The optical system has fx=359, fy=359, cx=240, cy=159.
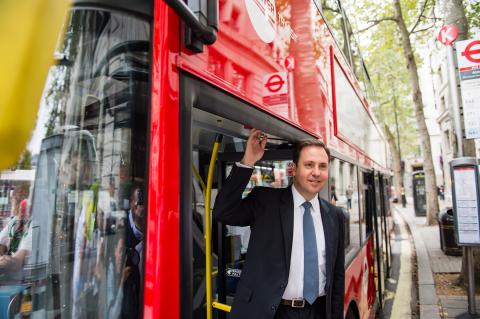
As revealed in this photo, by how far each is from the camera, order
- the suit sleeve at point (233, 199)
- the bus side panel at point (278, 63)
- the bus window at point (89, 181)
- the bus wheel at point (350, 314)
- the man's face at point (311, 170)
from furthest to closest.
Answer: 1. the bus wheel at point (350, 314)
2. the man's face at point (311, 170)
3. the suit sleeve at point (233, 199)
4. the bus side panel at point (278, 63)
5. the bus window at point (89, 181)

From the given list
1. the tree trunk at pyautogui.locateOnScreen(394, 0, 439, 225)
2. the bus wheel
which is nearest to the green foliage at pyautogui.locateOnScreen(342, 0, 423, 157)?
the tree trunk at pyautogui.locateOnScreen(394, 0, 439, 225)

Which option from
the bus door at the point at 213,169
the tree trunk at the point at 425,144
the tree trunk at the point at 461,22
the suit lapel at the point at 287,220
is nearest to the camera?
the bus door at the point at 213,169

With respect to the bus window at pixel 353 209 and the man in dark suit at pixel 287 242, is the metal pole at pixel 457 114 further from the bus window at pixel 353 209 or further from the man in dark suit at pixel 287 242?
the man in dark suit at pixel 287 242

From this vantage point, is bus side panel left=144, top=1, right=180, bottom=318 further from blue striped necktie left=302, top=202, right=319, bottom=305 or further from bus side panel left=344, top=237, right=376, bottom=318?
bus side panel left=344, top=237, right=376, bottom=318

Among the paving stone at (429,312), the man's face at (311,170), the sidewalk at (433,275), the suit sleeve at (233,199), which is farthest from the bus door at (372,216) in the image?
the suit sleeve at (233,199)

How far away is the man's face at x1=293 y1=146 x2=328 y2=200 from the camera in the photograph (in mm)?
2118

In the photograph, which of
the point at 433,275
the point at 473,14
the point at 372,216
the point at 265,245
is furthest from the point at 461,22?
the point at 265,245

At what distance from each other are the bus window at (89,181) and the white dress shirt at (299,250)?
1062 mm

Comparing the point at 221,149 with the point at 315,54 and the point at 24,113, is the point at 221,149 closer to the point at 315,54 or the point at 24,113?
the point at 315,54

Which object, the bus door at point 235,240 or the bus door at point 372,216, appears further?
the bus door at point 372,216

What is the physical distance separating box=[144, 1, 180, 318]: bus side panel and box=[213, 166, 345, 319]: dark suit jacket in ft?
2.23

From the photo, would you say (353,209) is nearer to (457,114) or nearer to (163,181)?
(457,114)

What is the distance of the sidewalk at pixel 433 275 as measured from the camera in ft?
19.2

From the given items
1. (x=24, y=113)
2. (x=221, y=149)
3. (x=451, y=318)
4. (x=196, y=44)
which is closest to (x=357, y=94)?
(x=221, y=149)
